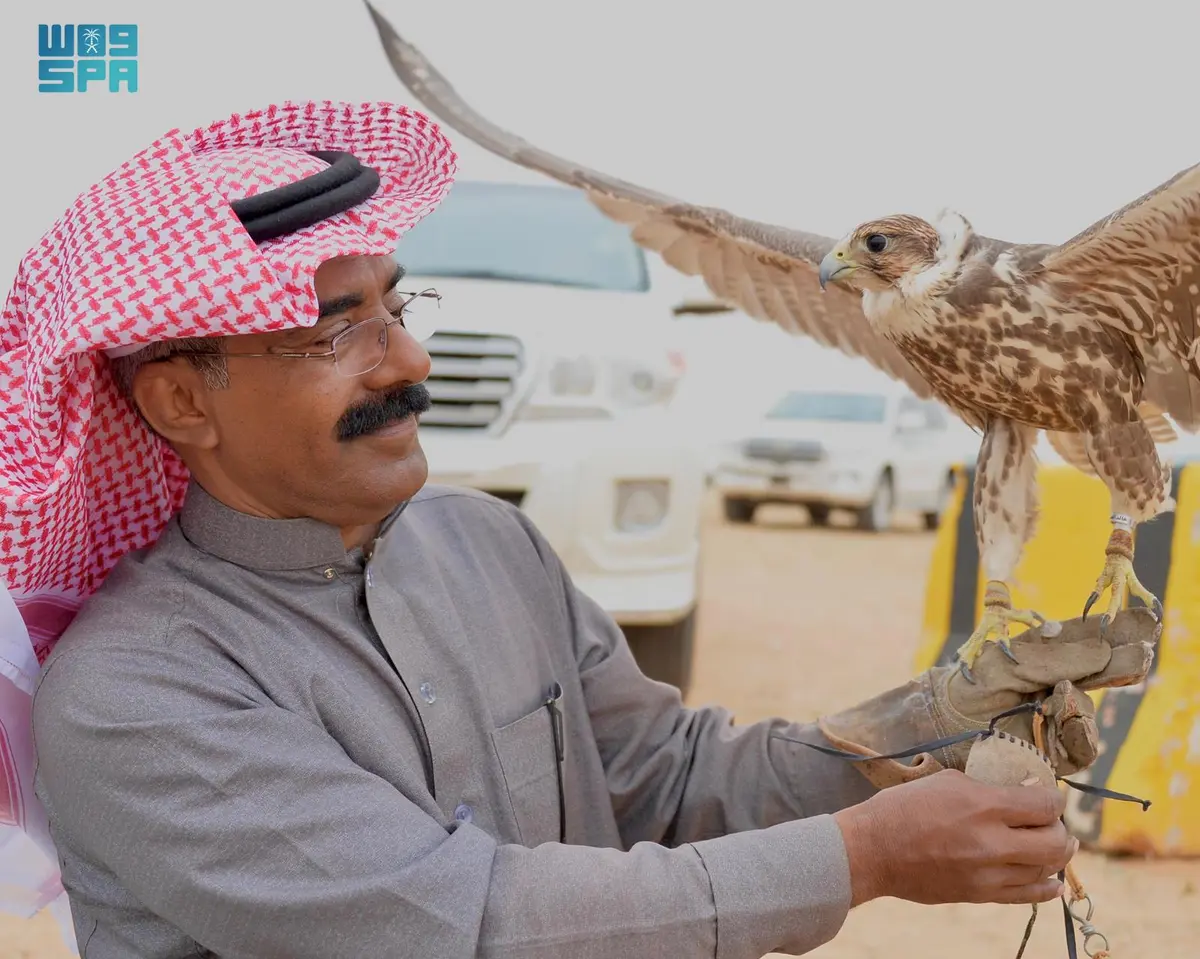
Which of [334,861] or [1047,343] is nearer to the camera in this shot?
[334,861]

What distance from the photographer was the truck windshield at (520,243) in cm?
479

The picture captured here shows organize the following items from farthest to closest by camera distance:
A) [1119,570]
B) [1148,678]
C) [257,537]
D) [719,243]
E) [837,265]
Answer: [1148,678] → [719,243] → [837,265] → [1119,570] → [257,537]

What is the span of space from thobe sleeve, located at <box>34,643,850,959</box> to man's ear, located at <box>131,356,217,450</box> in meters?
0.34

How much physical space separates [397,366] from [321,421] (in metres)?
0.12

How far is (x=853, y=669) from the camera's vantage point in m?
7.00

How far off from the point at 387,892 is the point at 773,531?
609 inches

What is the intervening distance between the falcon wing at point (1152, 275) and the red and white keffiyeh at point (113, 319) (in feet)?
3.03

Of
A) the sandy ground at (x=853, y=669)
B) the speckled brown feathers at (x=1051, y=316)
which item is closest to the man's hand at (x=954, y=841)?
the speckled brown feathers at (x=1051, y=316)

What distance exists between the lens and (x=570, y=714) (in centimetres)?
176

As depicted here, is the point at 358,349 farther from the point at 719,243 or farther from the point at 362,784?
the point at 719,243

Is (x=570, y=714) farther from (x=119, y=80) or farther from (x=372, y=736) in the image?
(x=119, y=80)

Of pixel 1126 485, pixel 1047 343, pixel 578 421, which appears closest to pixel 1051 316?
pixel 1047 343

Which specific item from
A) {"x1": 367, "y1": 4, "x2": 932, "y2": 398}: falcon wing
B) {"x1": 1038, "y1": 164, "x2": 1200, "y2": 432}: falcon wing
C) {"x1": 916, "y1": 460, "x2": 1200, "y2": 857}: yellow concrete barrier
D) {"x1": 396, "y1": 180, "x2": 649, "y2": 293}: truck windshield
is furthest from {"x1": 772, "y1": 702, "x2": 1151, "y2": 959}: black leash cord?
{"x1": 396, "y1": 180, "x2": 649, "y2": 293}: truck windshield

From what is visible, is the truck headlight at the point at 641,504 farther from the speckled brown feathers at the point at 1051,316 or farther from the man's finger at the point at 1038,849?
the man's finger at the point at 1038,849
